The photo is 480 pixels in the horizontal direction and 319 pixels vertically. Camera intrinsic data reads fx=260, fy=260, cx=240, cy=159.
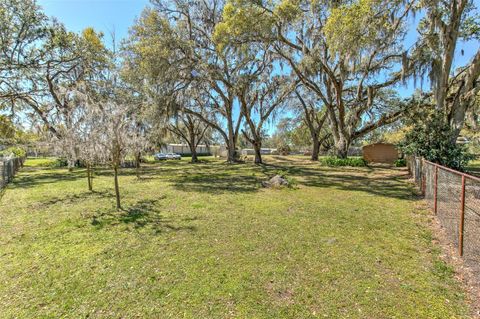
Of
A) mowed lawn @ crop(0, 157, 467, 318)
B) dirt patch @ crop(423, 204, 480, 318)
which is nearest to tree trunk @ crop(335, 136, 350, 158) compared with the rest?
mowed lawn @ crop(0, 157, 467, 318)

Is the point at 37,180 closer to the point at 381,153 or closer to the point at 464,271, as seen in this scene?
the point at 464,271

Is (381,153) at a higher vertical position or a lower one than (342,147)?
lower

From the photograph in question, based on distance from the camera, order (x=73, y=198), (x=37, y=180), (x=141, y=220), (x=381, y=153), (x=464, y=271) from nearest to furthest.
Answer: (x=464, y=271), (x=141, y=220), (x=73, y=198), (x=37, y=180), (x=381, y=153)

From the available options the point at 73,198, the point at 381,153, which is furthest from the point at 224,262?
the point at 381,153

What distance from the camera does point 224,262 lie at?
3.61 m

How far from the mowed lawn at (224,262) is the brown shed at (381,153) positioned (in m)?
17.7

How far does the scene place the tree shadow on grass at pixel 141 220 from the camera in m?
5.11

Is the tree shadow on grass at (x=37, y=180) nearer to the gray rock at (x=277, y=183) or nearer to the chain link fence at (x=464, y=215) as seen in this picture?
the gray rock at (x=277, y=183)

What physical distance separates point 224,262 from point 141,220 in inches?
108

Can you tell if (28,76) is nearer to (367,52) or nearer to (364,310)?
(367,52)

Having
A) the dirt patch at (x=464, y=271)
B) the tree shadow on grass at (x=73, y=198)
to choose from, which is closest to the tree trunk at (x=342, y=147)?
the dirt patch at (x=464, y=271)

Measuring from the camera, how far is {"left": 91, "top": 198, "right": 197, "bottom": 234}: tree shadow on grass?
5.11 m

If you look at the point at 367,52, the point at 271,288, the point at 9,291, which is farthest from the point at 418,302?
the point at 367,52

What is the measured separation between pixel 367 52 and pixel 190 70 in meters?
9.31
